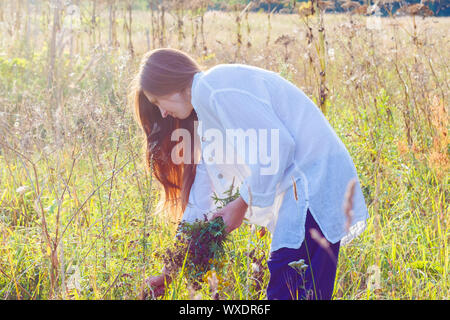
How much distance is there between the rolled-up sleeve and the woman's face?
0.88 ft

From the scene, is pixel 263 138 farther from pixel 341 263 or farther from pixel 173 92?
pixel 341 263

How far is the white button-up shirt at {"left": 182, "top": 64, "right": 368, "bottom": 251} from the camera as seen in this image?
1769 mm

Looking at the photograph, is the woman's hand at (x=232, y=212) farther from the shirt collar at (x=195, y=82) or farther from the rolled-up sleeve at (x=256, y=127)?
the shirt collar at (x=195, y=82)

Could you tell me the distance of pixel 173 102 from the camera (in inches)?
80.1

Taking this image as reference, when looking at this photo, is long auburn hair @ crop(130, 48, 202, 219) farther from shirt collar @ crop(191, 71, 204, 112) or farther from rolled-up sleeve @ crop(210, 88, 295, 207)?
rolled-up sleeve @ crop(210, 88, 295, 207)

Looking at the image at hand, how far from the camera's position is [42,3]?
5.61m

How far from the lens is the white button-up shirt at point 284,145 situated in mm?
1769

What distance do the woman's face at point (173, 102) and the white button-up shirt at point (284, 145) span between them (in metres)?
0.14

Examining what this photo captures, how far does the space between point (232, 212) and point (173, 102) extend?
533mm

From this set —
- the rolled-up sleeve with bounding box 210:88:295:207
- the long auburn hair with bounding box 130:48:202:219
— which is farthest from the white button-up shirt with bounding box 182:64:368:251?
the long auburn hair with bounding box 130:48:202:219

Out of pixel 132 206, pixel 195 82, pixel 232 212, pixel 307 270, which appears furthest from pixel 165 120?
pixel 307 270
